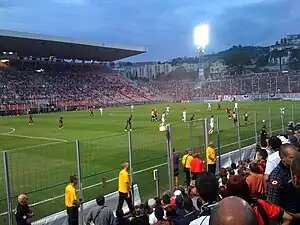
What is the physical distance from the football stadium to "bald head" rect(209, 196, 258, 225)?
690 centimetres

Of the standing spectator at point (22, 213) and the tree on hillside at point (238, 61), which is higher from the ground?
the tree on hillside at point (238, 61)

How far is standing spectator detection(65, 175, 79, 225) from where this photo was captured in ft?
32.0

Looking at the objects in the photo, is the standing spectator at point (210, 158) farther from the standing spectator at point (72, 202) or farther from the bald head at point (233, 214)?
the bald head at point (233, 214)

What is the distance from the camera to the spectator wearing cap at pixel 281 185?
4.39 meters

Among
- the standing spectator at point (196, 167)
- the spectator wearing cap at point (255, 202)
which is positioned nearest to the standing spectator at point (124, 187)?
the standing spectator at point (196, 167)

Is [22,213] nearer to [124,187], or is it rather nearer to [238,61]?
[124,187]

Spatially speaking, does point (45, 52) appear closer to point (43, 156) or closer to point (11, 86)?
point (11, 86)

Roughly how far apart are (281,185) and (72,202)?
21.3 feet

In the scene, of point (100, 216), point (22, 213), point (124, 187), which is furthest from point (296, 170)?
point (124, 187)

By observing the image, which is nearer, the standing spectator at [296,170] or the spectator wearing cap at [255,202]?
the spectator wearing cap at [255,202]

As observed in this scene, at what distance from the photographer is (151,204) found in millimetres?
8531

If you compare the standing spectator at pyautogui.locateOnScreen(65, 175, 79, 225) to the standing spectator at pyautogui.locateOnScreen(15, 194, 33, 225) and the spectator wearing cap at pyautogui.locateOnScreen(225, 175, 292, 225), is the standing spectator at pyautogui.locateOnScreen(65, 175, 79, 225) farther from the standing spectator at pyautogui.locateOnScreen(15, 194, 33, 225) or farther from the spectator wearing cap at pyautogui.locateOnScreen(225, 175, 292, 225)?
the spectator wearing cap at pyautogui.locateOnScreen(225, 175, 292, 225)

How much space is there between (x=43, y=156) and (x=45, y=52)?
66880 mm

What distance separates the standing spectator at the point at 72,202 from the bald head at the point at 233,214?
25.0ft
